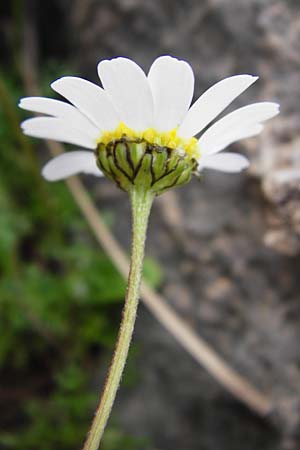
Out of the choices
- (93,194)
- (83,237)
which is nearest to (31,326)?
(83,237)

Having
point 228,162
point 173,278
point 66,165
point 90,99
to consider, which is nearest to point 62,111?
point 90,99

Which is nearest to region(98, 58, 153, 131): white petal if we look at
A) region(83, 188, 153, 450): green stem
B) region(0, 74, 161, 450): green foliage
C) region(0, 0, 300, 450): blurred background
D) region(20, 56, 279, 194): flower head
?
region(20, 56, 279, 194): flower head

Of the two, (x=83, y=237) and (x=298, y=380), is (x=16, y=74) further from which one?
(x=298, y=380)

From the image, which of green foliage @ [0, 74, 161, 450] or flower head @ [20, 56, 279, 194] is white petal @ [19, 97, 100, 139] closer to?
flower head @ [20, 56, 279, 194]

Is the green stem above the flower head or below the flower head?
below

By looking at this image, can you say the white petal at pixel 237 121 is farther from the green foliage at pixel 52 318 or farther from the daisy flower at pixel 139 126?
the green foliage at pixel 52 318

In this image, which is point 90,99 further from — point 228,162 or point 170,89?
point 228,162
